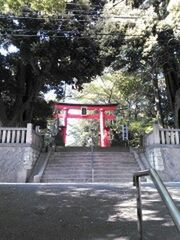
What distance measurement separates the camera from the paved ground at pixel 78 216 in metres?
4.18

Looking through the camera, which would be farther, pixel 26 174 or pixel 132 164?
pixel 132 164

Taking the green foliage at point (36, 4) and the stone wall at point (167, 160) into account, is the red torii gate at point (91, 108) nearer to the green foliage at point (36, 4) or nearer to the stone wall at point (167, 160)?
the stone wall at point (167, 160)

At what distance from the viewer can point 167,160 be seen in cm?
1335

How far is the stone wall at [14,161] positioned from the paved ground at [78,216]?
5.51 metres

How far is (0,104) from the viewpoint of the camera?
17109mm

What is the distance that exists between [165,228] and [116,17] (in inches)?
477

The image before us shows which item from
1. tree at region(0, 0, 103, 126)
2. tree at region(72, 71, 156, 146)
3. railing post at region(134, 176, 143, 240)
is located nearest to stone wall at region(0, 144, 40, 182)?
tree at region(0, 0, 103, 126)

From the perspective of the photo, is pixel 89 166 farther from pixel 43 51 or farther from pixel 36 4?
pixel 36 4

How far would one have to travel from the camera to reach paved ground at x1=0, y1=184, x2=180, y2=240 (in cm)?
418

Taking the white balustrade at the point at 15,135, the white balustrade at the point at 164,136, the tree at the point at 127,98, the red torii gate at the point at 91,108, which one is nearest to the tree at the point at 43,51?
the white balustrade at the point at 15,135

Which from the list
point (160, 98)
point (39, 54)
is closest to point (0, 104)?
point (39, 54)

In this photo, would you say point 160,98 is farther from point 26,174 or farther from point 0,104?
point 26,174

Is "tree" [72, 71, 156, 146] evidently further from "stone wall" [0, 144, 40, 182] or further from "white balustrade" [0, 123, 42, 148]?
"stone wall" [0, 144, 40, 182]

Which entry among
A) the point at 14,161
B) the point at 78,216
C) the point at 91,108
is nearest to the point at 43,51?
the point at 14,161
